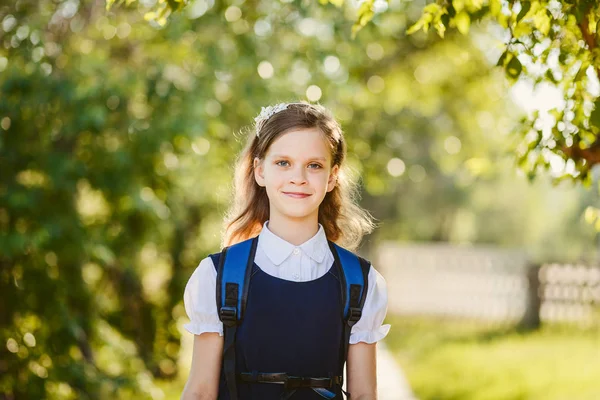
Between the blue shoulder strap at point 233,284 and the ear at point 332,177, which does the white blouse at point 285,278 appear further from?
the ear at point 332,177

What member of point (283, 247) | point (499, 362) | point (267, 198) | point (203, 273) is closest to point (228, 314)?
point (203, 273)

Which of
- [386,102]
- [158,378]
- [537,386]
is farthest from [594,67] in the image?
[386,102]

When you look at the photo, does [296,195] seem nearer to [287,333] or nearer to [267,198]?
[267,198]

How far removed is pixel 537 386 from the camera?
7816mm

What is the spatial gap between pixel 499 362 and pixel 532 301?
517 centimetres

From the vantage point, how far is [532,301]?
14.6m

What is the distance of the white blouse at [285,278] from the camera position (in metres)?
2.43

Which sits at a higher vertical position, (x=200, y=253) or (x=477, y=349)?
(x=200, y=253)

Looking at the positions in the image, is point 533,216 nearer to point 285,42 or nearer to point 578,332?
point 578,332

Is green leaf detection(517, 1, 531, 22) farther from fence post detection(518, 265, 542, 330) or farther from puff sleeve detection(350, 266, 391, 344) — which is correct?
fence post detection(518, 265, 542, 330)

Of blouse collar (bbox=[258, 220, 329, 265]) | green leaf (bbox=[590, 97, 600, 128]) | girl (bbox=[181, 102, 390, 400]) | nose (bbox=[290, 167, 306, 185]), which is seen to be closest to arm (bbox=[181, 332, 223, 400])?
girl (bbox=[181, 102, 390, 400])

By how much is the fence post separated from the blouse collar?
12.5 m

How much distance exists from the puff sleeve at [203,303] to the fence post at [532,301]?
12677 mm

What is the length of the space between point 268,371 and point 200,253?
720 centimetres
